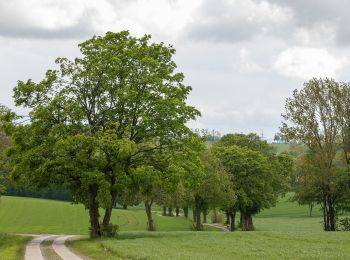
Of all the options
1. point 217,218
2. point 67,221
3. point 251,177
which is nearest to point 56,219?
point 67,221

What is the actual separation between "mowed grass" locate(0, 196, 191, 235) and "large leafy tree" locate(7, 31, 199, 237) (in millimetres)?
45286

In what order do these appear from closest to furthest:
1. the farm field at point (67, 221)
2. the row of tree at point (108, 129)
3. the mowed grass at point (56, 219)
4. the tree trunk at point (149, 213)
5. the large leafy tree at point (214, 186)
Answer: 1. the row of tree at point (108, 129)
2. the large leafy tree at point (214, 186)
3. the tree trunk at point (149, 213)
4. the farm field at point (67, 221)
5. the mowed grass at point (56, 219)

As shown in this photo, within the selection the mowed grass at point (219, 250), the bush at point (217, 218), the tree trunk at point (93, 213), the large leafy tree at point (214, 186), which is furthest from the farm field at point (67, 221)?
the mowed grass at point (219, 250)

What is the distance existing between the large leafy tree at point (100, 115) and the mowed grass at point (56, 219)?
45.3 m

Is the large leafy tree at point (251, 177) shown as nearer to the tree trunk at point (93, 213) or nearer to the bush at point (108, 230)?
the tree trunk at point (93, 213)

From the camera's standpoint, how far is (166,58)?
45.9m

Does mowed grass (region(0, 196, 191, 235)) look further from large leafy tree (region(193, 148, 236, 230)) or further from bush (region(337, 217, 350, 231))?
bush (region(337, 217, 350, 231))

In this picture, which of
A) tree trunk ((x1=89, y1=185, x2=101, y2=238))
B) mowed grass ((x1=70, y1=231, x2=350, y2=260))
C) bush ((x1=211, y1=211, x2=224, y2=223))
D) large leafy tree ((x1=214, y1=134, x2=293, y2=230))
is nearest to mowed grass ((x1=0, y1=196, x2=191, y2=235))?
bush ((x1=211, y1=211, x2=224, y2=223))

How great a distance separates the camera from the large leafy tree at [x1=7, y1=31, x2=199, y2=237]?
40750 millimetres

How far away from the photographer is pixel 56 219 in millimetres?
107562

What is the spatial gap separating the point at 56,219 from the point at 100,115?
229 feet

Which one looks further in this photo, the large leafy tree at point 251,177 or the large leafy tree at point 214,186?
the large leafy tree at point 251,177

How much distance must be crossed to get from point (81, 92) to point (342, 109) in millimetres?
33759

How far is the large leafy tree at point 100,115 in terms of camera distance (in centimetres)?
4075
